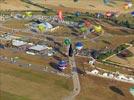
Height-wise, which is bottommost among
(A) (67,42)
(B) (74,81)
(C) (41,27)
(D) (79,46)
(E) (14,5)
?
(B) (74,81)

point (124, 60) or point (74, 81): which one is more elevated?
point (124, 60)

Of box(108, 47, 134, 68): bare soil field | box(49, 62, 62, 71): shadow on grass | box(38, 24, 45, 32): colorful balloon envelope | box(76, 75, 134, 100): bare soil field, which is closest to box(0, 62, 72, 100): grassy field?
box(76, 75, 134, 100): bare soil field

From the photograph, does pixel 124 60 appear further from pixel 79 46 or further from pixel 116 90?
pixel 116 90

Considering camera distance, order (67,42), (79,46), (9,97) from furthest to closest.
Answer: (67,42)
(79,46)
(9,97)

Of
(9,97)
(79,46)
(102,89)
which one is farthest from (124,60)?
(9,97)

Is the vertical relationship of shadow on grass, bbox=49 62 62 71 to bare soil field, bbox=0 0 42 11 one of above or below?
below

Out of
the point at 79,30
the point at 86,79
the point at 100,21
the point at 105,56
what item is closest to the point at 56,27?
the point at 79,30

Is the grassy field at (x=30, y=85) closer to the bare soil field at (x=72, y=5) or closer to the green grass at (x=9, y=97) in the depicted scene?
the green grass at (x=9, y=97)

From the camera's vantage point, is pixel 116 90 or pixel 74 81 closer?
pixel 116 90

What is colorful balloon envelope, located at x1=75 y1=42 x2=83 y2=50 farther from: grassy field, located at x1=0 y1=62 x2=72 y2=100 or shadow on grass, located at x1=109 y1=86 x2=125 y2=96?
shadow on grass, located at x1=109 y1=86 x2=125 y2=96

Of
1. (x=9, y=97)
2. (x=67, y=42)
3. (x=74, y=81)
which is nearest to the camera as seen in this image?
(x=9, y=97)
